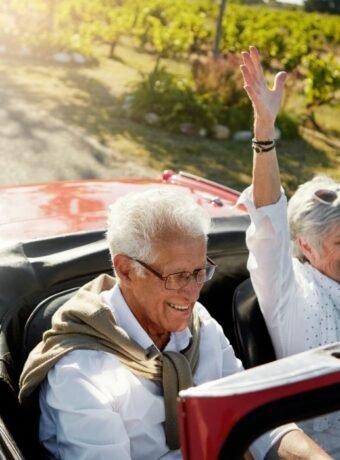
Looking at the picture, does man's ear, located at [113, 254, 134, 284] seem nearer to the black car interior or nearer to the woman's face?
the black car interior

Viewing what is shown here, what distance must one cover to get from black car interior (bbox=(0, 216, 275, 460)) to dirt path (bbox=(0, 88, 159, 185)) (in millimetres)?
4438

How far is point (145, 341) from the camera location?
209 cm

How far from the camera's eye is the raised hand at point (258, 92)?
8.27 ft

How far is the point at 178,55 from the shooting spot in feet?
57.2

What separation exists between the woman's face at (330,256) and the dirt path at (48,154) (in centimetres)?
478

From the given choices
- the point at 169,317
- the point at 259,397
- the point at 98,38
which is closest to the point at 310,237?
the point at 169,317

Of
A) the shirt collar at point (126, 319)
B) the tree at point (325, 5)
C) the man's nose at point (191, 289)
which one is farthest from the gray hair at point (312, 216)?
the tree at point (325, 5)

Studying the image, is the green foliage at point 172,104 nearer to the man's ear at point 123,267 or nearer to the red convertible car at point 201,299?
the red convertible car at point 201,299

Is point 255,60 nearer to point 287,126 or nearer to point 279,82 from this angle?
point 279,82

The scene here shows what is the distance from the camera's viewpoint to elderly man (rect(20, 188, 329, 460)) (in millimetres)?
1856

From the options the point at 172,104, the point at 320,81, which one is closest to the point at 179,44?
the point at 320,81

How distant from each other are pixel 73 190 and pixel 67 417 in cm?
167

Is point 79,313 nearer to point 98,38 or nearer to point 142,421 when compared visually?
point 142,421

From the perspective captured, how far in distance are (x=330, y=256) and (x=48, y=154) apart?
5896 mm
